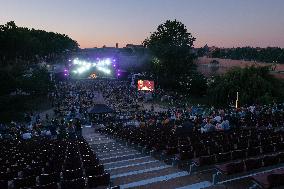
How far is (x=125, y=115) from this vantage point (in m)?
40.8

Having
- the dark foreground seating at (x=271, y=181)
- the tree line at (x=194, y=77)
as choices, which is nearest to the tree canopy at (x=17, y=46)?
the tree line at (x=194, y=77)

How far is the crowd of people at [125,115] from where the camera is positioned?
22594mm

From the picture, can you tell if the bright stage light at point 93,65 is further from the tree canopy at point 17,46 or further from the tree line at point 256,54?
the tree line at point 256,54

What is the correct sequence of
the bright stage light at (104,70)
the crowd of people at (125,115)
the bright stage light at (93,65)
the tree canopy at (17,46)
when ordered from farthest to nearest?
the tree canopy at (17,46) → the bright stage light at (104,70) → the bright stage light at (93,65) → the crowd of people at (125,115)

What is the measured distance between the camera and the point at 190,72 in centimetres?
8344

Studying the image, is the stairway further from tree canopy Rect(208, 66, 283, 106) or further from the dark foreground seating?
tree canopy Rect(208, 66, 283, 106)

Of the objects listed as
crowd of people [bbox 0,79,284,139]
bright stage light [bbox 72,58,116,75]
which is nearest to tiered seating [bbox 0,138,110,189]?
crowd of people [bbox 0,79,284,139]

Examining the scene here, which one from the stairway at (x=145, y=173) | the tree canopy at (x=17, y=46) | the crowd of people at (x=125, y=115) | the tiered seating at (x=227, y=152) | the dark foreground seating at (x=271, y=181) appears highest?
the tree canopy at (x=17, y=46)

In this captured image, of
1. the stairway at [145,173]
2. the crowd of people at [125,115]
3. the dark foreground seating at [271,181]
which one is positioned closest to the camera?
the dark foreground seating at [271,181]

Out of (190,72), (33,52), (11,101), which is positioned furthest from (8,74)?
(33,52)

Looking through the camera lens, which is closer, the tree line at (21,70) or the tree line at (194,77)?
the tree line at (21,70)

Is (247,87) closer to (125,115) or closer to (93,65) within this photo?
(125,115)

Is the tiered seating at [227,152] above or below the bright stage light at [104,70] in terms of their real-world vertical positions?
above

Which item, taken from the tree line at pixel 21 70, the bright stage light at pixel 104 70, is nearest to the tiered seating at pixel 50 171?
the tree line at pixel 21 70
